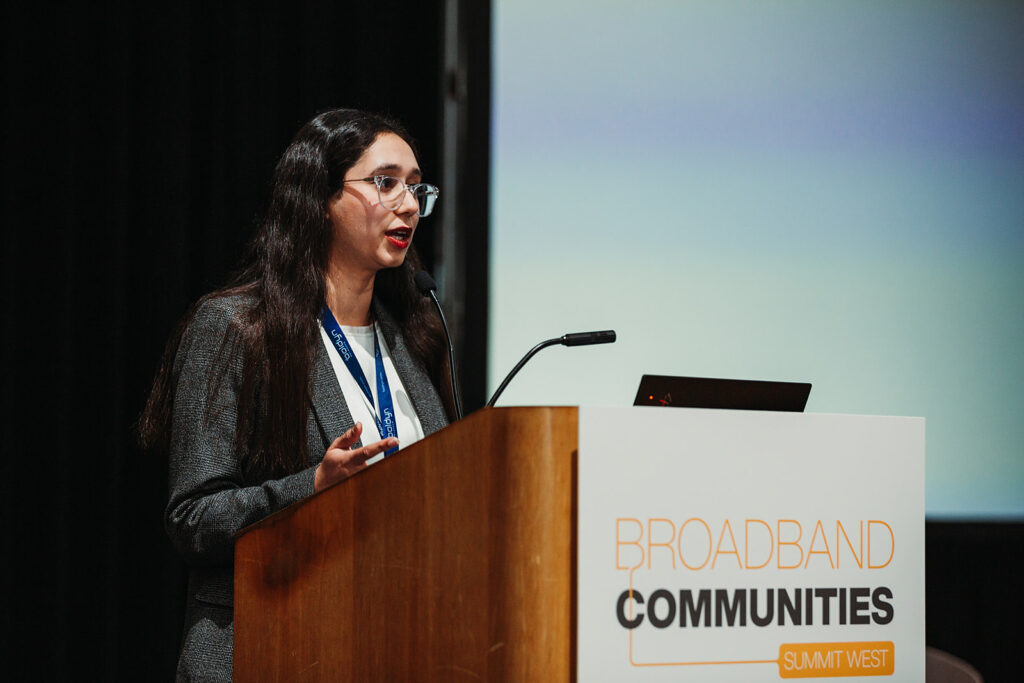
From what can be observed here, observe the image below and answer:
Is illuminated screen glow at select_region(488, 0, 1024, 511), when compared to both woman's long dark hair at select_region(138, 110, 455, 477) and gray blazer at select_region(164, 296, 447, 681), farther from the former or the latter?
gray blazer at select_region(164, 296, 447, 681)

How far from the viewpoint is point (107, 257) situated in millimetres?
2520

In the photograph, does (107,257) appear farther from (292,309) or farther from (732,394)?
(732,394)

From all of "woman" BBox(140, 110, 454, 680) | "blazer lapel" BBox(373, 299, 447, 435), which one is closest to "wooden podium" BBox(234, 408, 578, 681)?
"woman" BBox(140, 110, 454, 680)

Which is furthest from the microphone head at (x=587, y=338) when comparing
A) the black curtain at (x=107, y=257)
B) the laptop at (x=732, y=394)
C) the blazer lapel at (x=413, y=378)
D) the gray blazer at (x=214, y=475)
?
the black curtain at (x=107, y=257)

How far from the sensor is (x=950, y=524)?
9.55 ft

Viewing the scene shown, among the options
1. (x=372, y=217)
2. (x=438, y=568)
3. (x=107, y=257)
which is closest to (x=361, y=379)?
(x=372, y=217)

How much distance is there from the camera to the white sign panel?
3.24 feet

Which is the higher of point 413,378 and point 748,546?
point 413,378

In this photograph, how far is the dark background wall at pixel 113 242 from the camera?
2420mm

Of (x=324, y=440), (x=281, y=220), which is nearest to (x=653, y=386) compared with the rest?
(x=324, y=440)

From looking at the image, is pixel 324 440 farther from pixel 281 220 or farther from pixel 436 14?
pixel 436 14

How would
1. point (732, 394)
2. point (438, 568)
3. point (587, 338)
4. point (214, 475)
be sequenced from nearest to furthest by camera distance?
1. point (438, 568)
2. point (732, 394)
3. point (587, 338)
4. point (214, 475)

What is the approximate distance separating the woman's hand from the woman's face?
0.70m

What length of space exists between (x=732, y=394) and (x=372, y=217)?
3.22 feet
